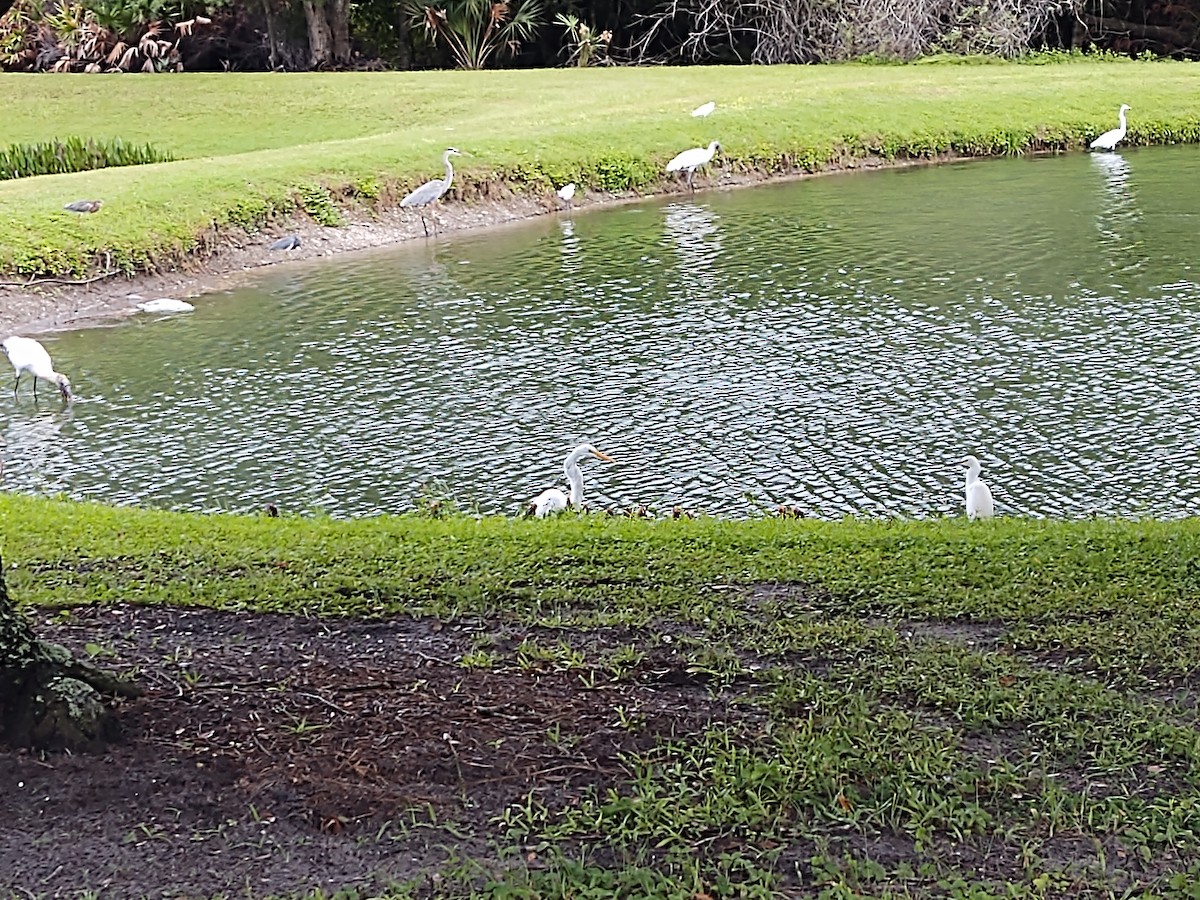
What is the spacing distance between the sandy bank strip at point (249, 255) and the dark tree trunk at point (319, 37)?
61.0ft

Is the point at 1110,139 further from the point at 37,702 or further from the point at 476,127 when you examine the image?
the point at 37,702

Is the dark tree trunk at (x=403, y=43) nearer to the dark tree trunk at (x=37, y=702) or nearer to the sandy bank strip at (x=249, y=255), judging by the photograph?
the sandy bank strip at (x=249, y=255)

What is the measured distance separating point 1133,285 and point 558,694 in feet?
38.5

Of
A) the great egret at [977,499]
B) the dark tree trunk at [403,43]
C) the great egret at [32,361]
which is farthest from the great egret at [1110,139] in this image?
the dark tree trunk at [403,43]

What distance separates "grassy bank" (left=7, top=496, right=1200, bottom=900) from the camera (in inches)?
161

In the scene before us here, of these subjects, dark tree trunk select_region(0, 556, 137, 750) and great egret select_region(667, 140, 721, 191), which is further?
great egret select_region(667, 140, 721, 191)

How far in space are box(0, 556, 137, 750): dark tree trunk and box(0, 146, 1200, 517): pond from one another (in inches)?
192

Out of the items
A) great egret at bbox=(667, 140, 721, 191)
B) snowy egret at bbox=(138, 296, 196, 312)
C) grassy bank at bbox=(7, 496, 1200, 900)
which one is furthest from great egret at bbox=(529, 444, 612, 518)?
great egret at bbox=(667, 140, 721, 191)

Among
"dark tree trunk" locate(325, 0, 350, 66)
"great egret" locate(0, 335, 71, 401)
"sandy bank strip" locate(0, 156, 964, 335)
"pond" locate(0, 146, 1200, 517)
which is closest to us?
"pond" locate(0, 146, 1200, 517)

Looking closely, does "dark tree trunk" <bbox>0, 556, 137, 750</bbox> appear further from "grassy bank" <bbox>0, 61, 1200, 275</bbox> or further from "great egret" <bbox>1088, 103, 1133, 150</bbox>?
"great egret" <bbox>1088, 103, 1133, 150</bbox>

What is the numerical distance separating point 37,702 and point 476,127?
2234 cm

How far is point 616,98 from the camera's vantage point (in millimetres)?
30188

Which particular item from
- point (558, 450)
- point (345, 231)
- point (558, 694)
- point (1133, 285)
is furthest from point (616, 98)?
point (558, 694)

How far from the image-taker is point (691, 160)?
926 inches
